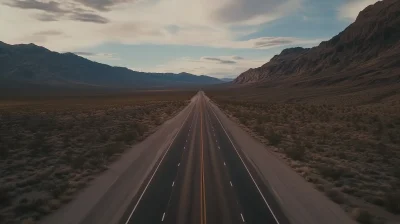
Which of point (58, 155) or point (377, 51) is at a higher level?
point (377, 51)

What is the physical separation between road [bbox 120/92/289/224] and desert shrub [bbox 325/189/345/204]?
3486 millimetres

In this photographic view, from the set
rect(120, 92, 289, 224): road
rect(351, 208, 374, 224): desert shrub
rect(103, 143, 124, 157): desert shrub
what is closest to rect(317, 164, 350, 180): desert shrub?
rect(120, 92, 289, 224): road

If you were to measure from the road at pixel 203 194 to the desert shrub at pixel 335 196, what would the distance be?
137 inches

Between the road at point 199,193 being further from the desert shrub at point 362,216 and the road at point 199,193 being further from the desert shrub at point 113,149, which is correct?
the desert shrub at point 113,149

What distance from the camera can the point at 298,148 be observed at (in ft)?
110

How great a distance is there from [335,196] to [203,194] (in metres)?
7.72

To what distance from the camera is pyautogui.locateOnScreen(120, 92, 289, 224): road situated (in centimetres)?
1786

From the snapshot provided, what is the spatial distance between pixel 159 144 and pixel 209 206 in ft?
68.4

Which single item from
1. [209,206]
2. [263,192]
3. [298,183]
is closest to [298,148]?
[298,183]

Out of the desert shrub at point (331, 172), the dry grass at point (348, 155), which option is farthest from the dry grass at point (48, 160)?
the desert shrub at point (331, 172)

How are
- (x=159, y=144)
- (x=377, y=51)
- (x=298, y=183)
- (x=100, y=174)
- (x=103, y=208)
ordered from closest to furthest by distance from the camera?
(x=103, y=208) < (x=298, y=183) < (x=100, y=174) < (x=159, y=144) < (x=377, y=51)

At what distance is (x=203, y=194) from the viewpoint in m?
21.1

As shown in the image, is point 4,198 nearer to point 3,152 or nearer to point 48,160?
point 48,160

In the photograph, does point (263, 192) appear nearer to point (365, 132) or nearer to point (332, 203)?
point (332, 203)
